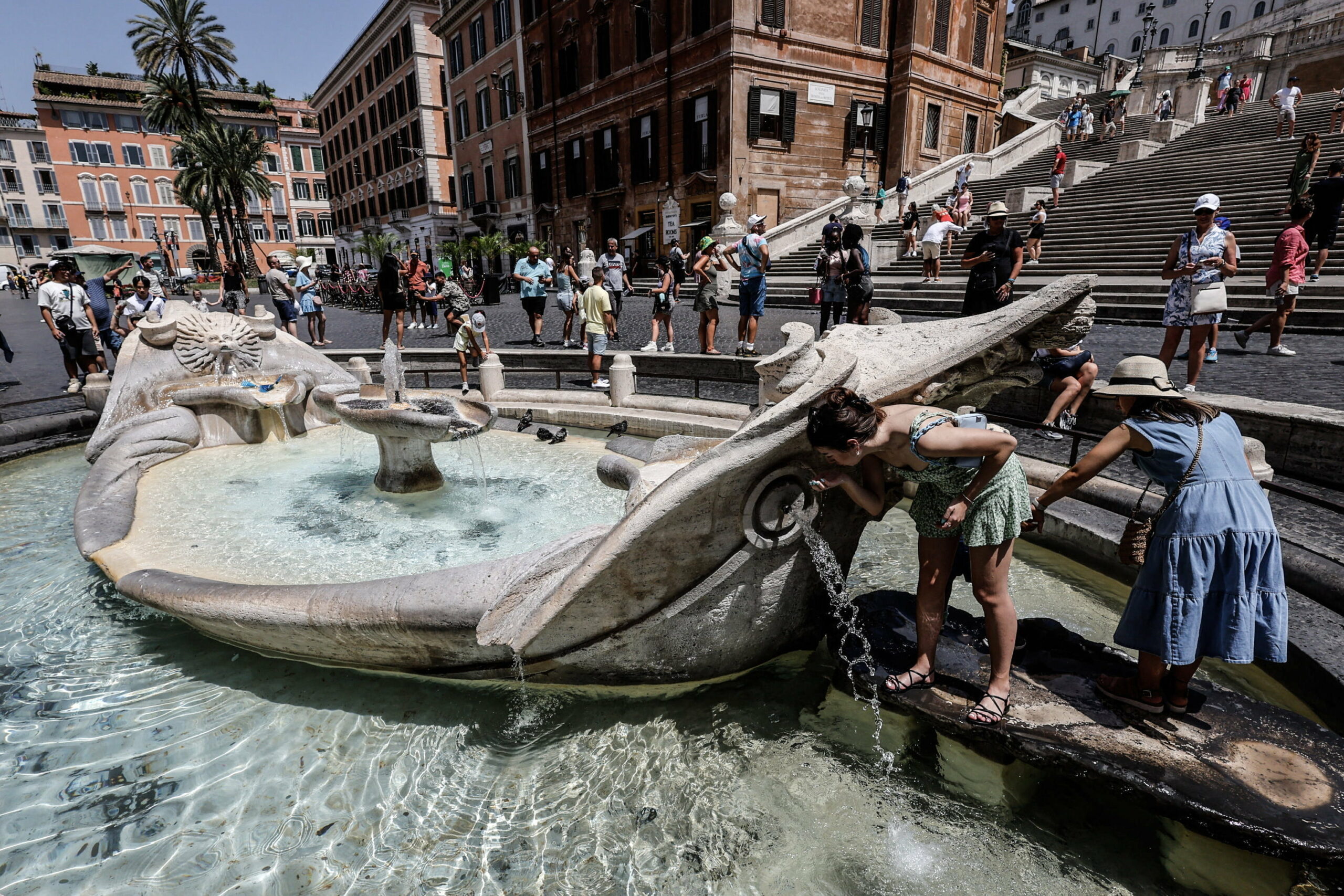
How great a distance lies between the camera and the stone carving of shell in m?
6.18

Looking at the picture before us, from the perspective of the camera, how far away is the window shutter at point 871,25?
77.8 feet

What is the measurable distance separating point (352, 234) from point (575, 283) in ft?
170

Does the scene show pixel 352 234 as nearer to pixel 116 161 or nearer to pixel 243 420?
pixel 116 161

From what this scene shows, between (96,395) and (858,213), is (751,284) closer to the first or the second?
(96,395)

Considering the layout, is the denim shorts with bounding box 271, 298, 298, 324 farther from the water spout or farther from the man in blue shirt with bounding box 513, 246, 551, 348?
the water spout

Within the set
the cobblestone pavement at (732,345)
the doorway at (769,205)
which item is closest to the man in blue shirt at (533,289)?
the cobblestone pavement at (732,345)

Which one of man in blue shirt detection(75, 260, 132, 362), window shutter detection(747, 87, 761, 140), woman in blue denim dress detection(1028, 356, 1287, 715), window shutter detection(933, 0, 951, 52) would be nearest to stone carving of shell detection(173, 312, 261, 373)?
man in blue shirt detection(75, 260, 132, 362)

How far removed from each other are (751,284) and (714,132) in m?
17.2

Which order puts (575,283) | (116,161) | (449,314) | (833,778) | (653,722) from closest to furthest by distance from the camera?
1. (833,778)
2. (653,722)
3. (449,314)
4. (575,283)
5. (116,161)

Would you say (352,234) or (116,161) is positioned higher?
(116,161)

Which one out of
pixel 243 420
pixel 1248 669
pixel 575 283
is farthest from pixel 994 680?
pixel 575 283

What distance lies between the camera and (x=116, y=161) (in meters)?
49.9

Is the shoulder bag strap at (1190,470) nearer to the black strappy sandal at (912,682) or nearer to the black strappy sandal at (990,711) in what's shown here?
the black strappy sandal at (990,711)

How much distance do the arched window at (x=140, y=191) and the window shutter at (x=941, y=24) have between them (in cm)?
5779
